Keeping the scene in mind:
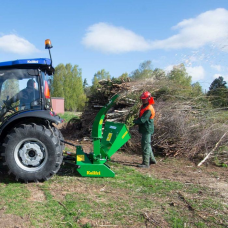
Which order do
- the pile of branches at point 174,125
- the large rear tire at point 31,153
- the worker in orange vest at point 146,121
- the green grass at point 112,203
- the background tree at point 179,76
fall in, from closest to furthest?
the green grass at point 112,203
the large rear tire at point 31,153
the worker in orange vest at point 146,121
the pile of branches at point 174,125
the background tree at point 179,76

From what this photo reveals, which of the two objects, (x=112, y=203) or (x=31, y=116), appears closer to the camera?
(x=112, y=203)

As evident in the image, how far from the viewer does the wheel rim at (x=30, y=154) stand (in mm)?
4410

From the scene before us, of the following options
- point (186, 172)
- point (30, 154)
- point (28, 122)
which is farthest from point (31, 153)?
point (186, 172)

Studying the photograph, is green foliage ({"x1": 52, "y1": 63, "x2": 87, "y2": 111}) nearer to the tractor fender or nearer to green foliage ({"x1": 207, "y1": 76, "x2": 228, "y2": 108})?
green foliage ({"x1": 207, "y1": 76, "x2": 228, "y2": 108})

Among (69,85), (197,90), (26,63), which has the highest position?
(69,85)

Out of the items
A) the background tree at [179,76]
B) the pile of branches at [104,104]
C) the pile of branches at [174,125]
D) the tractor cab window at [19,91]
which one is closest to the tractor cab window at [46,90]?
the tractor cab window at [19,91]

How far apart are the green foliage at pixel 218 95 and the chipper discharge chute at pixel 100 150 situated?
14.7 feet

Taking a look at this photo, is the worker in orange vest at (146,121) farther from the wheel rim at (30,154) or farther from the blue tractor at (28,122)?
the wheel rim at (30,154)

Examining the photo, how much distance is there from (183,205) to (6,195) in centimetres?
279

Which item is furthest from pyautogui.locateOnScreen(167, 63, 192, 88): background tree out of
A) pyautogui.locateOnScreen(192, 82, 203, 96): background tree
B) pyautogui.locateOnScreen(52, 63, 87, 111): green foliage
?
pyautogui.locateOnScreen(52, 63, 87, 111): green foliage

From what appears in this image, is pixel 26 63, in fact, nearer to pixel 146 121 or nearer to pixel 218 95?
pixel 146 121

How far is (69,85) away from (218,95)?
3763cm

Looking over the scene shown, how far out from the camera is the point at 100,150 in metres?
4.95

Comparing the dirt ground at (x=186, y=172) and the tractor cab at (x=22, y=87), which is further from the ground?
the tractor cab at (x=22, y=87)
